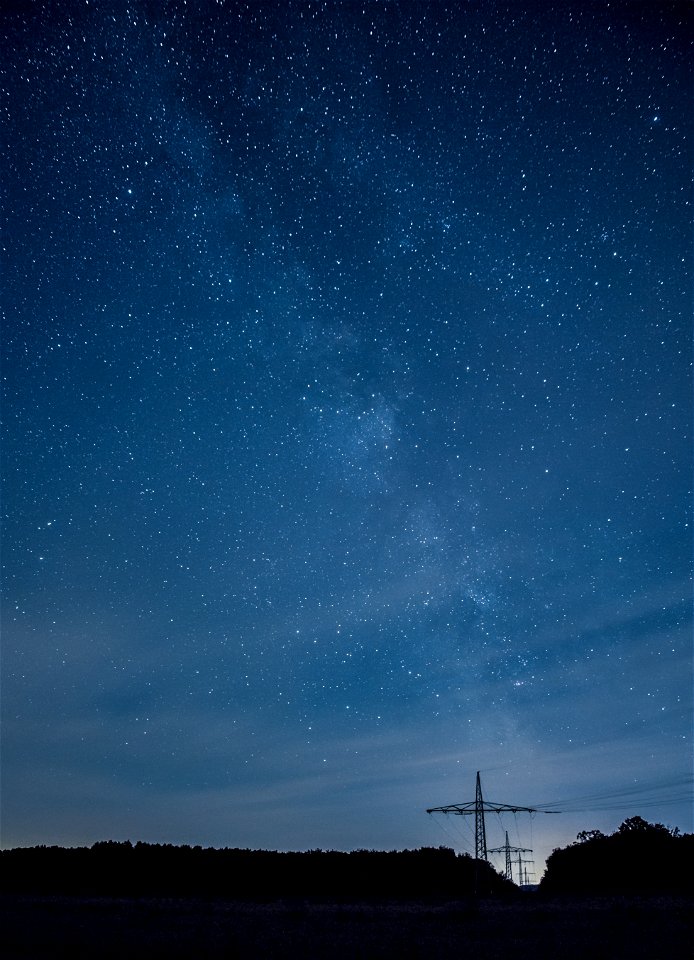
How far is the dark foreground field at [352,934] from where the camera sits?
10.9m

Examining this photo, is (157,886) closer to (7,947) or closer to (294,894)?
(294,894)

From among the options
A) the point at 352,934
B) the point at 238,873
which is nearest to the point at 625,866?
the point at 238,873

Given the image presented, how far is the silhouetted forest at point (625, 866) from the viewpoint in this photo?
112ft

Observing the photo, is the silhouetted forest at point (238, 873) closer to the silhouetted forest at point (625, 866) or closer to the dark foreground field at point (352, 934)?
the silhouetted forest at point (625, 866)

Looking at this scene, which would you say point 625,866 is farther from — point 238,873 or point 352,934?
point 352,934

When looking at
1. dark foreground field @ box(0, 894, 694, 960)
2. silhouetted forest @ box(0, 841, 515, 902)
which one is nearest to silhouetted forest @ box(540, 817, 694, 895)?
silhouetted forest @ box(0, 841, 515, 902)

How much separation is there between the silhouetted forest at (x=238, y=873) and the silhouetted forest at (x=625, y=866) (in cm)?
433

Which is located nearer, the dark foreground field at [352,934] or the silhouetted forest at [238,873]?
the dark foreground field at [352,934]

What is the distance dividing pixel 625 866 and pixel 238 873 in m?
21.4

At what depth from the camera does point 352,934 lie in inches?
548

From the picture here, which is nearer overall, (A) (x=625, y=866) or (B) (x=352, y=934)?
(B) (x=352, y=934)

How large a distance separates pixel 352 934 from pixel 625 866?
28.8 metres

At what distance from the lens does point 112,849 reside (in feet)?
132

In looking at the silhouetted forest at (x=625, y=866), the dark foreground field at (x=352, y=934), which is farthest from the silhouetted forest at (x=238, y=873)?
the dark foreground field at (x=352, y=934)
